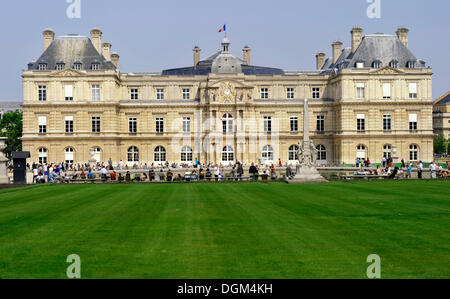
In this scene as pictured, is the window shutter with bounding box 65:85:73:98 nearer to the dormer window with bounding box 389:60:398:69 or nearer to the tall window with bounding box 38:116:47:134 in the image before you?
the tall window with bounding box 38:116:47:134

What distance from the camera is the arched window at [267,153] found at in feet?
277

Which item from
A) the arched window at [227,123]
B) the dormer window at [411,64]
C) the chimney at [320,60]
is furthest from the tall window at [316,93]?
the chimney at [320,60]

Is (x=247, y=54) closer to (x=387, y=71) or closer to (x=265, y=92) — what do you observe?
(x=265, y=92)

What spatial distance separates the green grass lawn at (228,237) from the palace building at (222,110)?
5307 centimetres

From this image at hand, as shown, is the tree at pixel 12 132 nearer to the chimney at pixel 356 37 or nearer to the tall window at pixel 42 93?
the tall window at pixel 42 93

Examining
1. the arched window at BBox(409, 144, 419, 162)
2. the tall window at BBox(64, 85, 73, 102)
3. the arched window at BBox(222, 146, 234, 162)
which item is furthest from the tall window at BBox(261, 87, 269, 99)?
the tall window at BBox(64, 85, 73, 102)

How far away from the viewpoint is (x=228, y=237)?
58.5 ft

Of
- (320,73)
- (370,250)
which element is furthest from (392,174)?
(320,73)

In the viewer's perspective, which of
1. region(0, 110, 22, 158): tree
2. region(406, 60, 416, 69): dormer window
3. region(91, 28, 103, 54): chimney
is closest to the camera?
region(406, 60, 416, 69): dormer window

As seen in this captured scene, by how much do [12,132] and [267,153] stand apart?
160ft

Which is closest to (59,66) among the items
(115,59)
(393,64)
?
(115,59)

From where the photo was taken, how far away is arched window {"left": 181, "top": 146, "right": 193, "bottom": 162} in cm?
8400

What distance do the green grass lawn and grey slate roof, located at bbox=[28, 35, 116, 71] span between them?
5614cm
